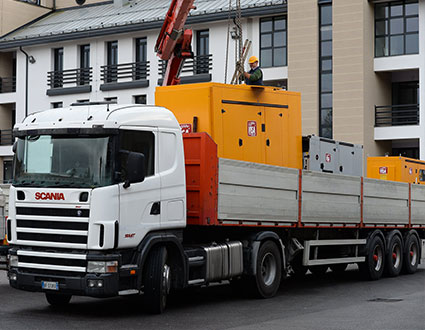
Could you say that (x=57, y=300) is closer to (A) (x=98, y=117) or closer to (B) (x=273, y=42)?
(A) (x=98, y=117)

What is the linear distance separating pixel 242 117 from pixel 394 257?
6504 millimetres

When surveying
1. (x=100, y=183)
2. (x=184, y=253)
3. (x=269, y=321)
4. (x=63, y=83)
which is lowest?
(x=269, y=321)

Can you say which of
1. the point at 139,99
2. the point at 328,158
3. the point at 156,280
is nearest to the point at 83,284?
the point at 156,280

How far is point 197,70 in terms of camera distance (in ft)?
129

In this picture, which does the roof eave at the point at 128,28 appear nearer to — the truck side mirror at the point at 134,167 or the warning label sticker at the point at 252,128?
the warning label sticker at the point at 252,128

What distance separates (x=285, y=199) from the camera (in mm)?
14852

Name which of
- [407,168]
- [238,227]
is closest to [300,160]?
[238,227]

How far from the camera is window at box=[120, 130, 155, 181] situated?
38.2 feet

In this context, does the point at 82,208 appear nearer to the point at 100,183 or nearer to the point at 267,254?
the point at 100,183

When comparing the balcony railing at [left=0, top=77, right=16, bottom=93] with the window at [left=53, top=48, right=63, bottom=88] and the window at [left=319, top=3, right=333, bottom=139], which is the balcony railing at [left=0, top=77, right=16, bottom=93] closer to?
the window at [left=53, top=48, right=63, bottom=88]

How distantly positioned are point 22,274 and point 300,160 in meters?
7.16

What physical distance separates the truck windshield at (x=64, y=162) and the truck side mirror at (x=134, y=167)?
0.25m

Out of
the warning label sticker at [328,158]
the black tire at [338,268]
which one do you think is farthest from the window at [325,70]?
the warning label sticker at [328,158]

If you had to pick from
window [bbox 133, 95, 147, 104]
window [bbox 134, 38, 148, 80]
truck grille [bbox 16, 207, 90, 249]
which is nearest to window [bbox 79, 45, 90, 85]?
window [bbox 133, 95, 147, 104]
